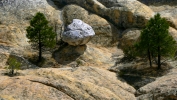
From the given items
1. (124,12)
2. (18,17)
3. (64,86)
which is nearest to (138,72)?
(64,86)

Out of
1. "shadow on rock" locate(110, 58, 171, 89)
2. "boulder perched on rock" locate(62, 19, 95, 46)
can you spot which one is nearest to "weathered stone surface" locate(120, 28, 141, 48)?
"boulder perched on rock" locate(62, 19, 95, 46)

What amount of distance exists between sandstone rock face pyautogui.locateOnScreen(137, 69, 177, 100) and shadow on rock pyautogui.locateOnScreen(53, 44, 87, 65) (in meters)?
15.2

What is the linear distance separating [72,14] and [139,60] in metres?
19.2

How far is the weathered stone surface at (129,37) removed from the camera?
5634 cm

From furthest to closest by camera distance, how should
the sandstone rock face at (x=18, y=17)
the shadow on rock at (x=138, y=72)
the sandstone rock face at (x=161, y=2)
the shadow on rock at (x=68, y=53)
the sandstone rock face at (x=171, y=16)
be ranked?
the sandstone rock face at (x=161, y=2), the sandstone rock face at (x=171, y=16), the sandstone rock face at (x=18, y=17), the shadow on rock at (x=68, y=53), the shadow on rock at (x=138, y=72)

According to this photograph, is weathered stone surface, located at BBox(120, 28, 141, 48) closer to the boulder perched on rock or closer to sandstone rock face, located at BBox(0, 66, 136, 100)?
the boulder perched on rock

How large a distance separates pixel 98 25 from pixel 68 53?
33.5ft

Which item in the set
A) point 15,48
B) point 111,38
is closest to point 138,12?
point 111,38

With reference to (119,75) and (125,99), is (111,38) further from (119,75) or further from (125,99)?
(125,99)

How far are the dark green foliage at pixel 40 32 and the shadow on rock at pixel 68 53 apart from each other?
2.57 metres

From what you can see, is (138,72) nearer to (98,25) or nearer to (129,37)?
(129,37)

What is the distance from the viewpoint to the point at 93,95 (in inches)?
1409

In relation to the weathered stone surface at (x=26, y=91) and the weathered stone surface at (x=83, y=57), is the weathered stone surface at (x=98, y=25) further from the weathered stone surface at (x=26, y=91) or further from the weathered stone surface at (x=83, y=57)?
the weathered stone surface at (x=26, y=91)

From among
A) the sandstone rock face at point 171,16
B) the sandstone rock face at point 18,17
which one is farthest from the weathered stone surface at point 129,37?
the sandstone rock face at point 18,17
